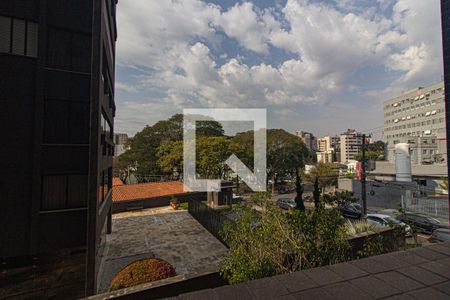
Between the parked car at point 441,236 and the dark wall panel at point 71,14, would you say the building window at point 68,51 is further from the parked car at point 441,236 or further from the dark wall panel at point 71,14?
the parked car at point 441,236

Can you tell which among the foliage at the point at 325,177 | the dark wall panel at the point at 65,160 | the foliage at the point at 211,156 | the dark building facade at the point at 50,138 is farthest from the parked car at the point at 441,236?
the foliage at the point at 325,177

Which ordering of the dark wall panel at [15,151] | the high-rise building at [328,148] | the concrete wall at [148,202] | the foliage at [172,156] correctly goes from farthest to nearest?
the high-rise building at [328,148], the foliage at [172,156], the concrete wall at [148,202], the dark wall panel at [15,151]

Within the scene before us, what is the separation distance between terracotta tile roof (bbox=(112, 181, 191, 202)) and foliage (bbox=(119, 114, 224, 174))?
440 inches

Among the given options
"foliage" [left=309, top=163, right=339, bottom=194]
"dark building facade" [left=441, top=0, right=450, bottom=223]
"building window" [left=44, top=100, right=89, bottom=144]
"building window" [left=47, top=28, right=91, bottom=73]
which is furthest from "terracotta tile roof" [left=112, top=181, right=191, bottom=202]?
"dark building facade" [left=441, top=0, right=450, bottom=223]

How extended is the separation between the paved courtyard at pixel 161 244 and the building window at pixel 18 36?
27.6 feet

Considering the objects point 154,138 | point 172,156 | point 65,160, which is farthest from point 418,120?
point 65,160

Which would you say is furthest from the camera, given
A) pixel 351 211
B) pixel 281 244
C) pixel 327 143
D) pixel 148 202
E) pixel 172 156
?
pixel 327 143

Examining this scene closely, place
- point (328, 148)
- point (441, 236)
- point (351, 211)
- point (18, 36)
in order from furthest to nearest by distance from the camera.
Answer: point (328, 148) < point (351, 211) < point (441, 236) < point (18, 36)

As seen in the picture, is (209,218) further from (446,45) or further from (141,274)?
(446,45)

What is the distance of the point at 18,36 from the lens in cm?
708

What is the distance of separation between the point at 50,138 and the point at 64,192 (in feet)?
Answer: 6.17

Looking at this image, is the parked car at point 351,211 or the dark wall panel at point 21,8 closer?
the dark wall panel at point 21,8

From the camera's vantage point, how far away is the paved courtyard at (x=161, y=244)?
9.70 metres

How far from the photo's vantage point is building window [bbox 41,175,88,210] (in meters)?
7.33
